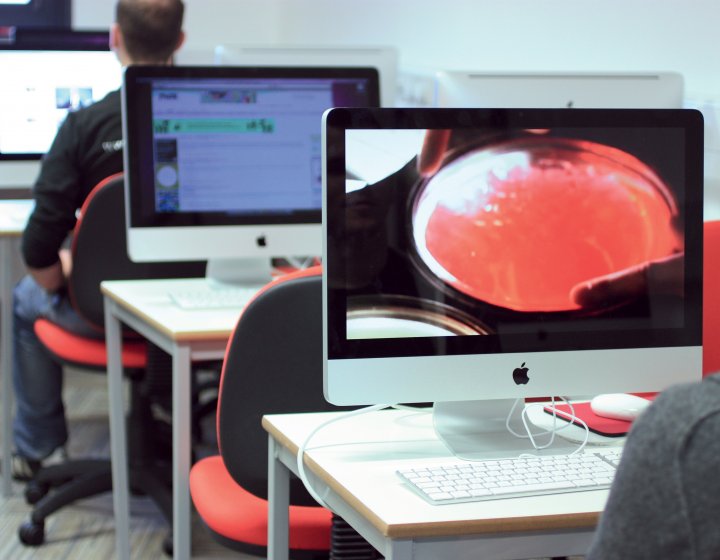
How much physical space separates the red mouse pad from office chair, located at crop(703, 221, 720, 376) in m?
0.27

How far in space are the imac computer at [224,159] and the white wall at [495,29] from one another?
2.74 ft

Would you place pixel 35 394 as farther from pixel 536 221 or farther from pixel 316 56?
pixel 536 221

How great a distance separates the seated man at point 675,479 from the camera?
27.1 inches

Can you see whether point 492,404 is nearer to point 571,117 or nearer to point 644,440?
point 571,117

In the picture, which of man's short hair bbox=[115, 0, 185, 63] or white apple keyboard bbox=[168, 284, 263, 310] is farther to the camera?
man's short hair bbox=[115, 0, 185, 63]

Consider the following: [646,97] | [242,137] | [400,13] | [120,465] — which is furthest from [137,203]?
[400,13]

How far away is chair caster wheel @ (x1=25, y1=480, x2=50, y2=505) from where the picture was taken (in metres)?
3.11

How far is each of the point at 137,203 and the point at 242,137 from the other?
28 cm

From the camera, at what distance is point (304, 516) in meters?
1.81

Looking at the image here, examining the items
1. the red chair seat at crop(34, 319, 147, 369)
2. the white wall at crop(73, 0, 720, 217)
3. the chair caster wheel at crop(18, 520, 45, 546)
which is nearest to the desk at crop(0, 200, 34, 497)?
the red chair seat at crop(34, 319, 147, 369)

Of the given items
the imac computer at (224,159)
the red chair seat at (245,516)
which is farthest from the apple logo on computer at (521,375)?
the imac computer at (224,159)

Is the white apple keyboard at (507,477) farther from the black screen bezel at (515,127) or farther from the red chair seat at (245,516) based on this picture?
the red chair seat at (245,516)

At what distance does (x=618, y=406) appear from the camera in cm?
164

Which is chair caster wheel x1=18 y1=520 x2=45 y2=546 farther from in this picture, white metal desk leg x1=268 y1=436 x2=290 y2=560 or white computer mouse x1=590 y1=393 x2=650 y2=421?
white computer mouse x1=590 y1=393 x2=650 y2=421
